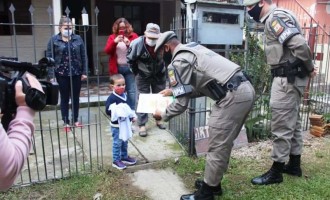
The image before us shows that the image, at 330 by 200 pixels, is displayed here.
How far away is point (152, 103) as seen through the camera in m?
3.27

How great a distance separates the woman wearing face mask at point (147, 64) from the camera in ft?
14.5

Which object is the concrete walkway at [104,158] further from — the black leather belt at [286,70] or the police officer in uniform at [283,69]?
the black leather belt at [286,70]

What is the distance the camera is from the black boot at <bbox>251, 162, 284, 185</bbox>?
3.62 meters

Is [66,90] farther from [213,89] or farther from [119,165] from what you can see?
[213,89]

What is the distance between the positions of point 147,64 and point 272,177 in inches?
84.1

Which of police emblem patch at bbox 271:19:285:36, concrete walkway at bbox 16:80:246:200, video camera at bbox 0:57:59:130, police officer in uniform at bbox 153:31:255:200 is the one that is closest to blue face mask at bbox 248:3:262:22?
police emblem patch at bbox 271:19:285:36

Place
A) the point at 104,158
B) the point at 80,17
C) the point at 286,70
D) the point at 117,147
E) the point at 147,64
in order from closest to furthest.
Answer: the point at 286,70 < the point at 117,147 < the point at 104,158 < the point at 147,64 < the point at 80,17

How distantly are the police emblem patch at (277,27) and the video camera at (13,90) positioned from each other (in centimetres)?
242

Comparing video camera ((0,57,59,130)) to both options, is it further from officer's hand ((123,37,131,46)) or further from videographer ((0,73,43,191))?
officer's hand ((123,37,131,46))

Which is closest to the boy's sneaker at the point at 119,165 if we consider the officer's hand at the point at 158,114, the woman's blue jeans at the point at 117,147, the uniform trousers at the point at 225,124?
the woman's blue jeans at the point at 117,147

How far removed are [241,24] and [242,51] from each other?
355mm

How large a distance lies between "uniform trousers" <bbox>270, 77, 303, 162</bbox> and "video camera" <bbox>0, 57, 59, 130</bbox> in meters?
2.52

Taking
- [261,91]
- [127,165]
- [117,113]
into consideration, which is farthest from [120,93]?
[261,91]

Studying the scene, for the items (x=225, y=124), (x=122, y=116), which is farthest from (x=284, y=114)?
(x=122, y=116)
